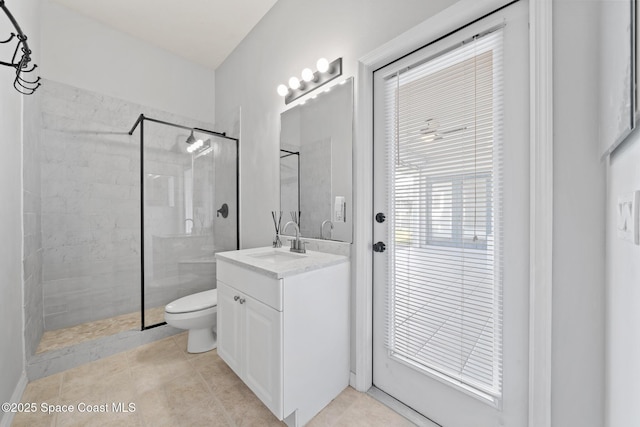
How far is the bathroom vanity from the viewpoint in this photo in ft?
4.13

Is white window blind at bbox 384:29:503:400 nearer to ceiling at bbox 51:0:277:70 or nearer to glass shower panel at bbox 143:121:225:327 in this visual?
ceiling at bbox 51:0:277:70

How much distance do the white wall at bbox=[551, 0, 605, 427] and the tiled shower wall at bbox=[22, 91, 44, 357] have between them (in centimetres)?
285

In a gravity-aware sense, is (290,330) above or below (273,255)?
below

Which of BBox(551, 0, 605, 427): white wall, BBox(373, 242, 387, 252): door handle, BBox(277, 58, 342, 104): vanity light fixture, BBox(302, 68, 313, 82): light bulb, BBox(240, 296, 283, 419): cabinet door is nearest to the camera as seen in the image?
BBox(551, 0, 605, 427): white wall

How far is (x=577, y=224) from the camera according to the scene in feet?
3.00

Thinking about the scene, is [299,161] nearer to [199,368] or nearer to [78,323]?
[199,368]

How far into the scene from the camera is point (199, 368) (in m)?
1.85

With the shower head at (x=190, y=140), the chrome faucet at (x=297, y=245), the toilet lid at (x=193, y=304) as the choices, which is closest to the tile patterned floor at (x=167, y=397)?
the toilet lid at (x=193, y=304)

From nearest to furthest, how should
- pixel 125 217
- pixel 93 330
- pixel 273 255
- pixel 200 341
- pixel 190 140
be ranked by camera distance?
pixel 273 255 → pixel 200 341 → pixel 93 330 → pixel 190 140 → pixel 125 217

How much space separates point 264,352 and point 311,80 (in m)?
1.72

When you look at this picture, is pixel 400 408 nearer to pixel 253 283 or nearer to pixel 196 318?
pixel 253 283

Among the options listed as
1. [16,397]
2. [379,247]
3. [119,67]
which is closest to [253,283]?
[379,247]

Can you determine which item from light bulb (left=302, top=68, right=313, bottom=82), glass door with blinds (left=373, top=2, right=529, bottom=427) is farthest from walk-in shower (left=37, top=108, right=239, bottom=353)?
glass door with blinds (left=373, top=2, right=529, bottom=427)

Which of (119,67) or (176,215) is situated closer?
(176,215)
